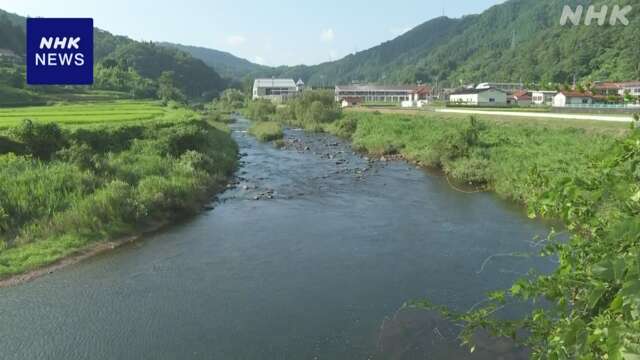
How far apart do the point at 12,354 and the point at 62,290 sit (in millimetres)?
3592

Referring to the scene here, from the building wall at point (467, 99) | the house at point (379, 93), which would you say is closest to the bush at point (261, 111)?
the building wall at point (467, 99)

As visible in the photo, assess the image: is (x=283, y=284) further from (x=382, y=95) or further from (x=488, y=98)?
(x=382, y=95)

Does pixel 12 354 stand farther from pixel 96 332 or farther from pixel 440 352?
pixel 440 352

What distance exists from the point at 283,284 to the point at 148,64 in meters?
170

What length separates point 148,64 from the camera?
554 feet

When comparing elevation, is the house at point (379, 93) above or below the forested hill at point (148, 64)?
below

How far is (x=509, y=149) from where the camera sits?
3231 cm

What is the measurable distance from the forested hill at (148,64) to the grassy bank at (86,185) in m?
78.1

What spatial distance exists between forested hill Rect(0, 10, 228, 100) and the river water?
89.4 m

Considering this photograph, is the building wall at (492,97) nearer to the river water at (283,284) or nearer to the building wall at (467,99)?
the building wall at (467,99)

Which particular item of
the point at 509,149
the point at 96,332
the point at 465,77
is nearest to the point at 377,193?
the point at 509,149

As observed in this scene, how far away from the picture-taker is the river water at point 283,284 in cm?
1152

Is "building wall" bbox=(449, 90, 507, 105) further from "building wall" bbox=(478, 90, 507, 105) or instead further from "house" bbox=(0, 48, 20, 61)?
"house" bbox=(0, 48, 20, 61)

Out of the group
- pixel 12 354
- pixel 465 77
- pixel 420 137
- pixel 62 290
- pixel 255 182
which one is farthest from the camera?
pixel 465 77
